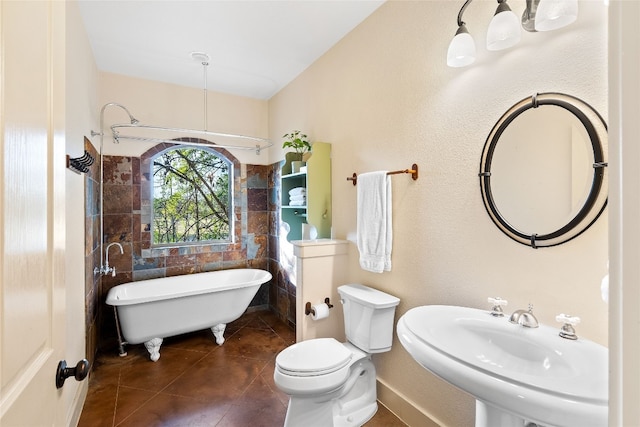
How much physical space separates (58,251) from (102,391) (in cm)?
208

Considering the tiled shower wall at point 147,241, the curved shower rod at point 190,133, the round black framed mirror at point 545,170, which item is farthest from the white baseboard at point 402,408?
the curved shower rod at point 190,133

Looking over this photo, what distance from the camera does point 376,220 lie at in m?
1.97

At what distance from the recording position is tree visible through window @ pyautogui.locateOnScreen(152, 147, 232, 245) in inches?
134

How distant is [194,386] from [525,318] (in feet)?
7.38

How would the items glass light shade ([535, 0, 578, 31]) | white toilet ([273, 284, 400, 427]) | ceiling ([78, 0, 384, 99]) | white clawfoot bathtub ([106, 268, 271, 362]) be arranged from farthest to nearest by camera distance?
white clawfoot bathtub ([106, 268, 271, 362]) → ceiling ([78, 0, 384, 99]) → white toilet ([273, 284, 400, 427]) → glass light shade ([535, 0, 578, 31])

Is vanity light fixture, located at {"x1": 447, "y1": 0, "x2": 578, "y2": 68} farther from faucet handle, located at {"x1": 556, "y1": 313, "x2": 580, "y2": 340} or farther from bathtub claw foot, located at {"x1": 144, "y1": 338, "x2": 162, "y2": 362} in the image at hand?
bathtub claw foot, located at {"x1": 144, "y1": 338, "x2": 162, "y2": 362}

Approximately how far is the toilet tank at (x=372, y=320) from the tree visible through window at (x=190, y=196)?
2.27 m

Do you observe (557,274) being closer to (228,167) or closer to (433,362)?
(433,362)

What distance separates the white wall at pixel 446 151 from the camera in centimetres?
113

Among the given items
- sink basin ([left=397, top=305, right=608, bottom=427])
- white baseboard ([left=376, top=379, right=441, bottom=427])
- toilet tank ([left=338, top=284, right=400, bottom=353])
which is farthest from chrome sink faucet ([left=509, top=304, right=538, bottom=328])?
white baseboard ([left=376, top=379, right=441, bottom=427])

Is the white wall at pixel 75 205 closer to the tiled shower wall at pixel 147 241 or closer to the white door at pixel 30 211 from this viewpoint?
the tiled shower wall at pixel 147 241

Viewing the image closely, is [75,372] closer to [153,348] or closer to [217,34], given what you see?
[153,348]

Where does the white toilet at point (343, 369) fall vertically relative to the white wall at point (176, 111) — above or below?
below

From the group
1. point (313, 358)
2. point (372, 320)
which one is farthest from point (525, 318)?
point (313, 358)
